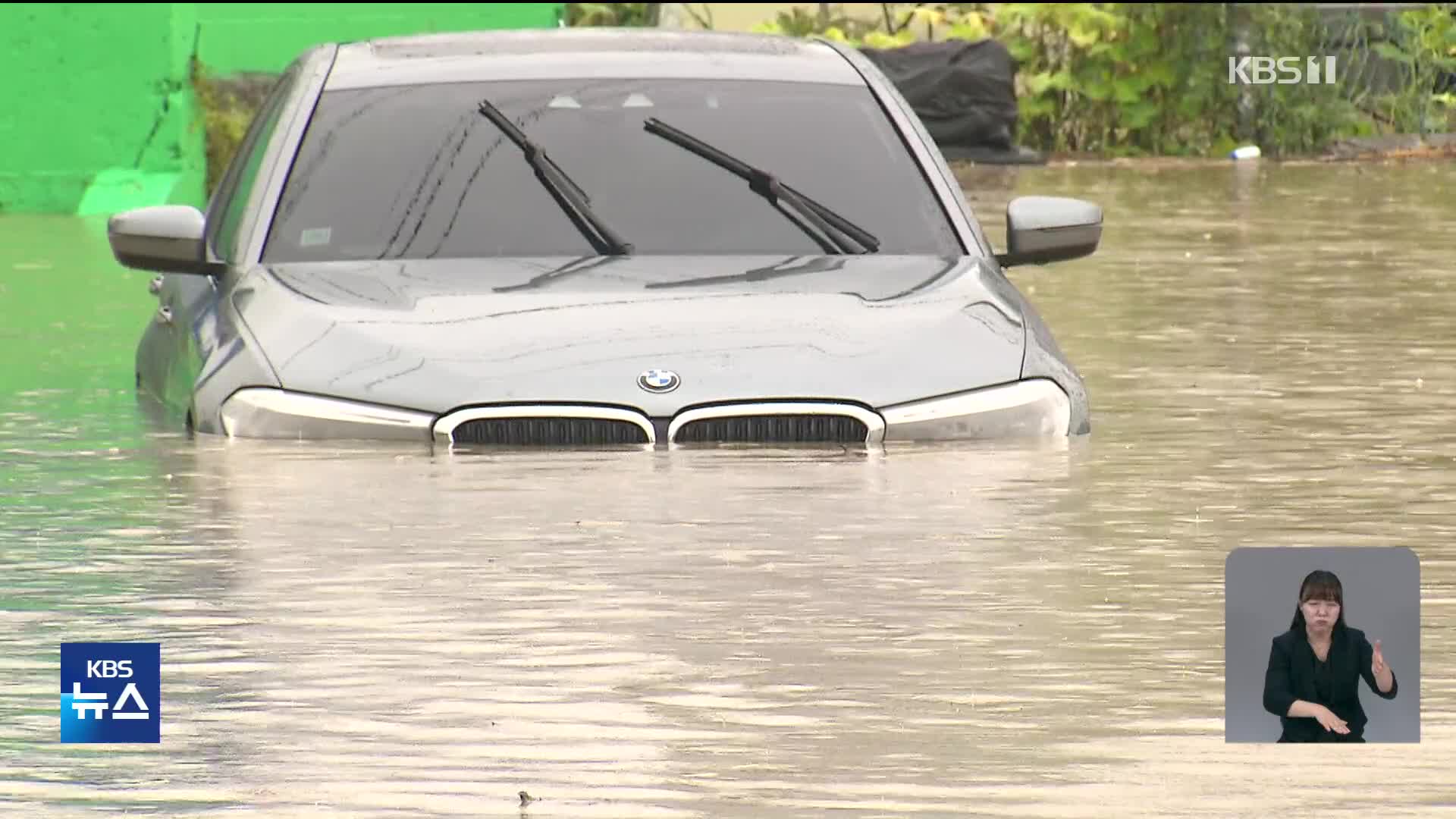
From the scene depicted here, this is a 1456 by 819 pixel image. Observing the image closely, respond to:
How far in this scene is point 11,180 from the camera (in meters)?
22.8

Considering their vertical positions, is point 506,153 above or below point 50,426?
above

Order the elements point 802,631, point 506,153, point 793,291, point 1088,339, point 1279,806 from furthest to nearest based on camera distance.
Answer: point 1088,339
point 506,153
point 793,291
point 802,631
point 1279,806

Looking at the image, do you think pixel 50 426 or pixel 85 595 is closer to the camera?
pixel 85 595

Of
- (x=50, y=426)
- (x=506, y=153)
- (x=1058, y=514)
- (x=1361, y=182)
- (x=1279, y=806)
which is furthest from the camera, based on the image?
(x=1361, y=182)

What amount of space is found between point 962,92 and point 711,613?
2101 centimetres

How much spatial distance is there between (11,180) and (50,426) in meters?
12.8

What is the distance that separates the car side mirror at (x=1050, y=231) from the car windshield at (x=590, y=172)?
185mm

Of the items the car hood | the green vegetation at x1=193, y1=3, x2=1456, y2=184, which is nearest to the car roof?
the car hood

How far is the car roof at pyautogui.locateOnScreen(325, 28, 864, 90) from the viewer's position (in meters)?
9.86

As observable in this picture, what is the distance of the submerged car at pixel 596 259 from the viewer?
8117mm

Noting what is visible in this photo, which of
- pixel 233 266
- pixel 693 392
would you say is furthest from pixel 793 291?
pixel 233 266

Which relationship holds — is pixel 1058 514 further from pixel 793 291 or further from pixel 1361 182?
pixel 1361 182

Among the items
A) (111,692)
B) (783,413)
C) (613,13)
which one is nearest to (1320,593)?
(111,692)

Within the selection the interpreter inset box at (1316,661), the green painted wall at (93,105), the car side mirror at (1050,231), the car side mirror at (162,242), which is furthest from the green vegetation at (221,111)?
the interpreter inset box at (1316,661)
